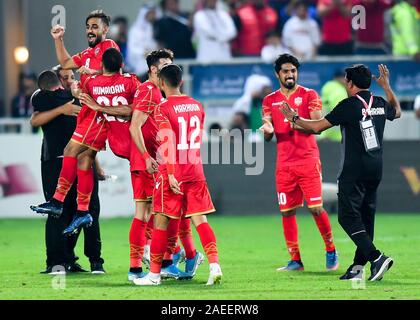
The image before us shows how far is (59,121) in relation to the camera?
14.6 m

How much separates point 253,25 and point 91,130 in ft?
37.4

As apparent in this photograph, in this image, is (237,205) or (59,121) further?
(237,205)

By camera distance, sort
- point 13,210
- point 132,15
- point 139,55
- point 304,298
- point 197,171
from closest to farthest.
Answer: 1. point 304,298
2. point 197,171
3. point 13,210
4. point 139,55
5. point 132,15

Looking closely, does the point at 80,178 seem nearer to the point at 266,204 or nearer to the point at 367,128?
the point at 367,128

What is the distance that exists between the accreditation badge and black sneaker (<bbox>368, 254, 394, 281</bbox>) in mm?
1132

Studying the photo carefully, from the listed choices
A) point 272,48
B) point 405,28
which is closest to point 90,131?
point 272,48

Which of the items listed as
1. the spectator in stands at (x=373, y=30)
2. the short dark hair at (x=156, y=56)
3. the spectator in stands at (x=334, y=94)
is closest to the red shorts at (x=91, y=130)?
the short dark hair at (x=156, y=56)

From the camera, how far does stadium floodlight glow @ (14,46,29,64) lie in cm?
2745

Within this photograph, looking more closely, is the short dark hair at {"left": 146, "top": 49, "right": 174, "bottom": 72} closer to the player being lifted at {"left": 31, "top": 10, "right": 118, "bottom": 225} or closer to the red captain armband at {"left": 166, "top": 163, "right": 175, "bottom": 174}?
the player being lifted at {"left": 31, "top": 10, "right": 118, "bottom": 225}

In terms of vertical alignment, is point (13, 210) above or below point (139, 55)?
below

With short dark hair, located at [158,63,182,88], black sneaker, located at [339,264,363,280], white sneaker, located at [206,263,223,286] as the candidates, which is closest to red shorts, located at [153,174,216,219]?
white sneaker, located at [206,263,223,286]

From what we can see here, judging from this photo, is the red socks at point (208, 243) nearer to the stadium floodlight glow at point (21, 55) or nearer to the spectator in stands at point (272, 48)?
the spectator in stands at point (272, 48)

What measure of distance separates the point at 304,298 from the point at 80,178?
131 inches
